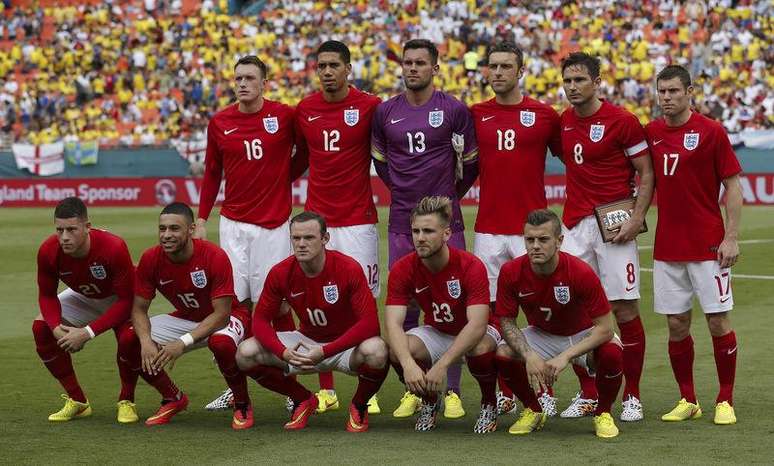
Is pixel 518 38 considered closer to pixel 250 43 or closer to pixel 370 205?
pixel 250 43

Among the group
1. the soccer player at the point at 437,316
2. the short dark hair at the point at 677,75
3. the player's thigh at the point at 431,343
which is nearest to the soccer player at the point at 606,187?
the short dark hair at the point at 677,75

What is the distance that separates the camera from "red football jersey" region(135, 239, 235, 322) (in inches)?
332

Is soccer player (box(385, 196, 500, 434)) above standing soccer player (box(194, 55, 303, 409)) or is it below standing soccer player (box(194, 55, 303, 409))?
below

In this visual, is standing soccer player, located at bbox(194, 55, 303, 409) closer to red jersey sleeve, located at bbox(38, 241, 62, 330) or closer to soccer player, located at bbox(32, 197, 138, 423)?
soccer player, located at bbox(32, 197, 138, 423)

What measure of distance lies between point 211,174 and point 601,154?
2945 mm

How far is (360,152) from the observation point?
920cm

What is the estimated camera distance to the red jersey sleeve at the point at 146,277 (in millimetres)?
8523

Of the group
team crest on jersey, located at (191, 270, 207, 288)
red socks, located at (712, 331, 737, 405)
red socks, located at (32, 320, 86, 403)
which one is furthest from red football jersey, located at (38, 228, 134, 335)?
Answer: red socks, located at (712, 331, 737, 405)

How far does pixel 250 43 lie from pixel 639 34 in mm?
11990

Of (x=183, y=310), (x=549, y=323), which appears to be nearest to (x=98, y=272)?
(x=183, y=310)

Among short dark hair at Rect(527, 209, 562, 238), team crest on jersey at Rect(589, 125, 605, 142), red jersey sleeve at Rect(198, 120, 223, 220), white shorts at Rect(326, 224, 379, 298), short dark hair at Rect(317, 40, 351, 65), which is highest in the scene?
short dark hair at Rect(317, 40, 351, 65)

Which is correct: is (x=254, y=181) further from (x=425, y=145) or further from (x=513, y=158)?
(x=513, y=158)

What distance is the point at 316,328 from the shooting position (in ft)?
27.7

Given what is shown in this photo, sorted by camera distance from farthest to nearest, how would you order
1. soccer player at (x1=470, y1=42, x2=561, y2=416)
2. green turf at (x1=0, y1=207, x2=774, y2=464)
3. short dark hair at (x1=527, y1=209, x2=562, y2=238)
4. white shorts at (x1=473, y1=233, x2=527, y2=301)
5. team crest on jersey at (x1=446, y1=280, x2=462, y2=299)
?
white shorts at (x1=473, y1=233, x2=527, y2=301)
soccer player at (x1=470, y1=42, x2=561, y2=416)
team crest on jersey at (x1=446, y1=280, x2=462, y2=299)
short dark hair at (x1=527, y1=209, x2=562, y2=238)
green turf at (x1=0, y1=207, x2=774, y2=464)
